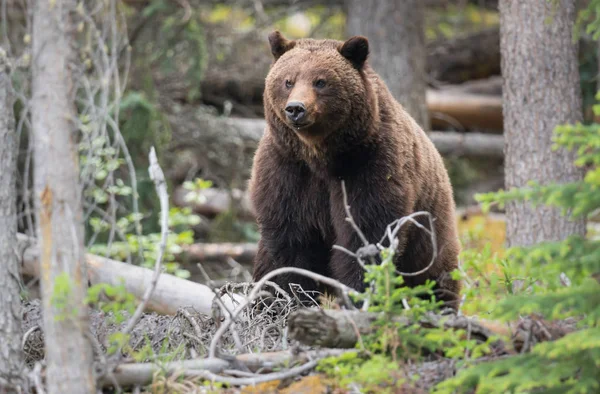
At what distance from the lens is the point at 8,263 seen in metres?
4.10

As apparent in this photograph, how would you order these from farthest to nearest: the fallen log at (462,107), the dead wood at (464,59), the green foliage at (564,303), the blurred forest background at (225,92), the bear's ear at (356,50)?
the dead wood at (464,59)
the fallen log at (462,107)
the blurred forest background at (225,92)
the bear's ear at (356,50)
the green foliage at (564,303)

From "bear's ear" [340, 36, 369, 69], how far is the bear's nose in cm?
76

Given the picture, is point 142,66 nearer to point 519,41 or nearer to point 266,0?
point 266,0

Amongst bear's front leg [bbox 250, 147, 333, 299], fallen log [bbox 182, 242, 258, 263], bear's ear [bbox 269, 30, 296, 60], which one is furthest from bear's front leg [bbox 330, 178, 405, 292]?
fallen log [bbox 182, 242, 258, 263]

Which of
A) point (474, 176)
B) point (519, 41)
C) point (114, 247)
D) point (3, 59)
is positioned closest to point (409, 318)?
point (3, 59)

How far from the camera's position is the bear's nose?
5401mm

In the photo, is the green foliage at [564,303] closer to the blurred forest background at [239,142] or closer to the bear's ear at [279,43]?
the blurred forest background at [239,142]

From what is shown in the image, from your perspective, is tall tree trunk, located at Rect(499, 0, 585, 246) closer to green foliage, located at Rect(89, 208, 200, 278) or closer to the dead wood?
green foliage, located at Rect(89, 208, 200, 278)

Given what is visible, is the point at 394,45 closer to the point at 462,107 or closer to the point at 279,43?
the point at 462,107

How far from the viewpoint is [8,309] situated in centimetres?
404

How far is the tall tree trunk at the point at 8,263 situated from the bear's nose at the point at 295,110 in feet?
6.07

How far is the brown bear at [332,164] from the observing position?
18.3ft

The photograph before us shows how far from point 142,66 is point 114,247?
302 centimetres

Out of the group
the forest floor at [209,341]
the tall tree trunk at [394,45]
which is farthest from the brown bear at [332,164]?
the tall tree trunk at [394,45]
